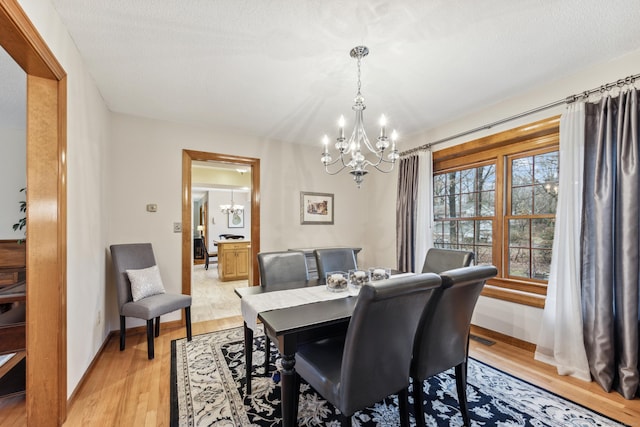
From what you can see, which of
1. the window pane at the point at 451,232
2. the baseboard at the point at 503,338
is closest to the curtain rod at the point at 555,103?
the window pane at the point at 451,232

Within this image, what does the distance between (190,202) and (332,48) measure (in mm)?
2506

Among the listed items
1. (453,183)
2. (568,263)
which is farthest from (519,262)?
(453,183)

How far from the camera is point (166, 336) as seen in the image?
3.00m

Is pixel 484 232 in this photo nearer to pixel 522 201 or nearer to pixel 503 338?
pixel 522 201

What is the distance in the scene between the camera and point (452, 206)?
3508 mm

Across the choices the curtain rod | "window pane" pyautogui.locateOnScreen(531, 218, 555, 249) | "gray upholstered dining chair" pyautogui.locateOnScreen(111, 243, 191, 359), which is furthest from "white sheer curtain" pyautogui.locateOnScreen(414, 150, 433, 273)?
"gray upholstered dining chair" pyautogui.locateOnScreen(111, 243, 191, 359)

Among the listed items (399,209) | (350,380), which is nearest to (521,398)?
(350,380)

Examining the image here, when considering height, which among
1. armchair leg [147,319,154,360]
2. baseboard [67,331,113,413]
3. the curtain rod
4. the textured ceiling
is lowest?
baseboard [67,331,113,413]

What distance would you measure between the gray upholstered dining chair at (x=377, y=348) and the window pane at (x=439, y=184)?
8.72 feet

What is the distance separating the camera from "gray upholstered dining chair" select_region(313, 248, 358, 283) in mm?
2682

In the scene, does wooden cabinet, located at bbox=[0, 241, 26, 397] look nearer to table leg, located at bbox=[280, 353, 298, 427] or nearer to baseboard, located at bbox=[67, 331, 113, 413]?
baseboard, located at bbox=[67, 331, 113, 413]

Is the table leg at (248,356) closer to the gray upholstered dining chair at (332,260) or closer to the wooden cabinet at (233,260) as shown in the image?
the gray upholstered dining chair at (332,260)

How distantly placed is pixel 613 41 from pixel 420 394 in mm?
2622

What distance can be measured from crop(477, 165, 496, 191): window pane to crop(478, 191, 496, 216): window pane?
64 mm
